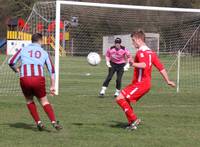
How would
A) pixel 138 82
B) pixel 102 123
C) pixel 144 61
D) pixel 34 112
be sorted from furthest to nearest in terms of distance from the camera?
pixel 102 123 → pixel 138 82 → pixel 144 61 → pixel 34 112

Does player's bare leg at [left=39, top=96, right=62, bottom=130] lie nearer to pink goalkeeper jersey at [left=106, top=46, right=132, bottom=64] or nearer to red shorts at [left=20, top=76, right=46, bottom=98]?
red shorts at [left=20, top=76, right=46, bottom=98]

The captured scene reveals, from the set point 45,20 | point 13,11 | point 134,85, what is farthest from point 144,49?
point 13,11

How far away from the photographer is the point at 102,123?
37.0 feet

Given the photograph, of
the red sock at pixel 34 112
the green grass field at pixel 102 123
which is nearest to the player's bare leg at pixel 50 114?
the green grass field at pixel 102 123

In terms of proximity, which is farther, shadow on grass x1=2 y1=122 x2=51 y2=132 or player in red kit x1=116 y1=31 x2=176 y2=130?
shadow on grass x1=2 y1=122 x2=51 y2=132

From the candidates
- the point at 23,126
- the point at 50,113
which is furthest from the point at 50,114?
the point at 23,126

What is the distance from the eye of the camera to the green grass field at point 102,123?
9.10m

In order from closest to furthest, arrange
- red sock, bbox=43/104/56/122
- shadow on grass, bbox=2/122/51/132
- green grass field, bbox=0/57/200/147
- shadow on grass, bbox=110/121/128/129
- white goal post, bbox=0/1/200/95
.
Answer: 1. green grass field, bbox=0/57/200/147
2. red sock, bbox=43/104/56/122
3. shadow on grass, bbox=2/122/51/132
4. shadow on grass, bbox=110/121/128/129
5. white goal post, bbox=0/1/200/95

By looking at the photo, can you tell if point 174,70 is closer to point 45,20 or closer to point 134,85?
point 45,20

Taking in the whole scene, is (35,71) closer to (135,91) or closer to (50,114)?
(50,114)

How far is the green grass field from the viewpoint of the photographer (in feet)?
29.9

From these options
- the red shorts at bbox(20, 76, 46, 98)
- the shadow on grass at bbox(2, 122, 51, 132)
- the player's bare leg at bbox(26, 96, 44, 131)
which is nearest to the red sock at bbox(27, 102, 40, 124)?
the player's bare leg at bbox(26, 96, 44, 131)

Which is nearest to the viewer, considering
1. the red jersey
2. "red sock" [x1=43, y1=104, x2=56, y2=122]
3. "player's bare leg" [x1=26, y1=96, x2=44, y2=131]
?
"red sock" [x1=43, y1=104, x2=56, y2=122]

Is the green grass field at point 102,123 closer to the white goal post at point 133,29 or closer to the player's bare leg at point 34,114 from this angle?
the player's bare leg at point 34,114
